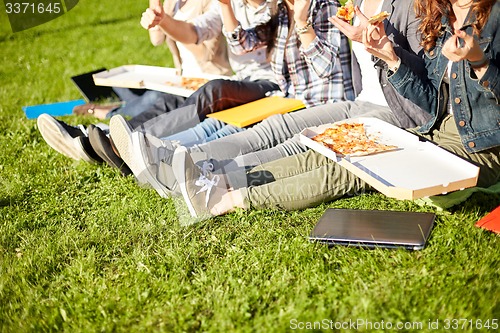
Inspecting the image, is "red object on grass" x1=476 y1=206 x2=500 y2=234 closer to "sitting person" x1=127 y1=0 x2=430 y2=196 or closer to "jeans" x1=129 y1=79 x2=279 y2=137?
"sitting person" x1=127 y1=0 x2=430 y2=196

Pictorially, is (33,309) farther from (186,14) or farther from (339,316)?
(186,14)

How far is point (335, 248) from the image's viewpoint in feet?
8.95

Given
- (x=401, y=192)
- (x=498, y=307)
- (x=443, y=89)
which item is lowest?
(x=498, y=307)

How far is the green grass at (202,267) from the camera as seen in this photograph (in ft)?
7.54

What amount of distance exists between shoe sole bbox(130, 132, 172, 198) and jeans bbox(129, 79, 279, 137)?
57cm

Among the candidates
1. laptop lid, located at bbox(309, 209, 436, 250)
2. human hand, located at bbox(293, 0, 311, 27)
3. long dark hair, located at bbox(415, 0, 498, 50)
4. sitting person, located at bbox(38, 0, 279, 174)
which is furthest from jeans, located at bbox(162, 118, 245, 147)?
long dark hair, located at bbox(415, 0, 498, 50)

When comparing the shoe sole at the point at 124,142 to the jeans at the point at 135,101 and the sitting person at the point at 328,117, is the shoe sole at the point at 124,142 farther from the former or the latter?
the jeans at the point at 135,101

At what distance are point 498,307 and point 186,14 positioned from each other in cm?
330

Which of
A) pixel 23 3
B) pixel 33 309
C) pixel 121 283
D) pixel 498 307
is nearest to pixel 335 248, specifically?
pixel 498 307

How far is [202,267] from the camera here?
270 centimetres

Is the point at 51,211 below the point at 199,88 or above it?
below

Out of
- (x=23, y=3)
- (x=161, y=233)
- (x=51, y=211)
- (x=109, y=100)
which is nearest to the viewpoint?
(x=161, y=233)

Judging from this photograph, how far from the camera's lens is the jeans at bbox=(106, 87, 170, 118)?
4875 mm

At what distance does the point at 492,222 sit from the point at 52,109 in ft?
12.5
